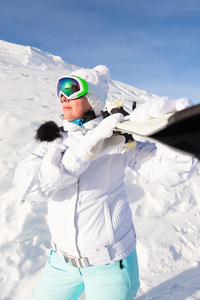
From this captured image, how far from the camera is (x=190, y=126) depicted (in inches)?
27.8

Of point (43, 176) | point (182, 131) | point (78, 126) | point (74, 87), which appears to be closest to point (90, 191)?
point (43, 176)

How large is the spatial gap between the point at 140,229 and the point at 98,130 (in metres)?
2.74

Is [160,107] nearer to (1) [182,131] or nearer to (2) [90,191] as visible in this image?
(1) [182,131]

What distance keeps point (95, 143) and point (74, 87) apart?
0.61 meters

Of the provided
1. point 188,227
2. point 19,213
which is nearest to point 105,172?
point 19,213

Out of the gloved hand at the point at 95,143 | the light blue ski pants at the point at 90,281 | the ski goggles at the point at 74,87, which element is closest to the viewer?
the gloved hand at the point at 95,143

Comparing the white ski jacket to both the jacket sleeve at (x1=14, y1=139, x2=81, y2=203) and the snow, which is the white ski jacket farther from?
the snow

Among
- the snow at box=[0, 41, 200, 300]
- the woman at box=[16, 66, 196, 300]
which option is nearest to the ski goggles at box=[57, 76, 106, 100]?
the woman at box=[16, 66, 196, 300]

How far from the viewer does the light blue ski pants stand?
1.40m

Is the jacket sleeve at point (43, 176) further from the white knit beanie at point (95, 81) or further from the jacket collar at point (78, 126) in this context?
the white knit beanie at point (95, 81)

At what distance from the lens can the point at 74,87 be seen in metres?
1.54

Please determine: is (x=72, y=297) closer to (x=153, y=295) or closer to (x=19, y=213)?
(x=153, y=295)

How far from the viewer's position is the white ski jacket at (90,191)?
1.28m

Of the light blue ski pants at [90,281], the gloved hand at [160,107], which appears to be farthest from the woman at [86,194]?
the gloved hand at [160,107]
